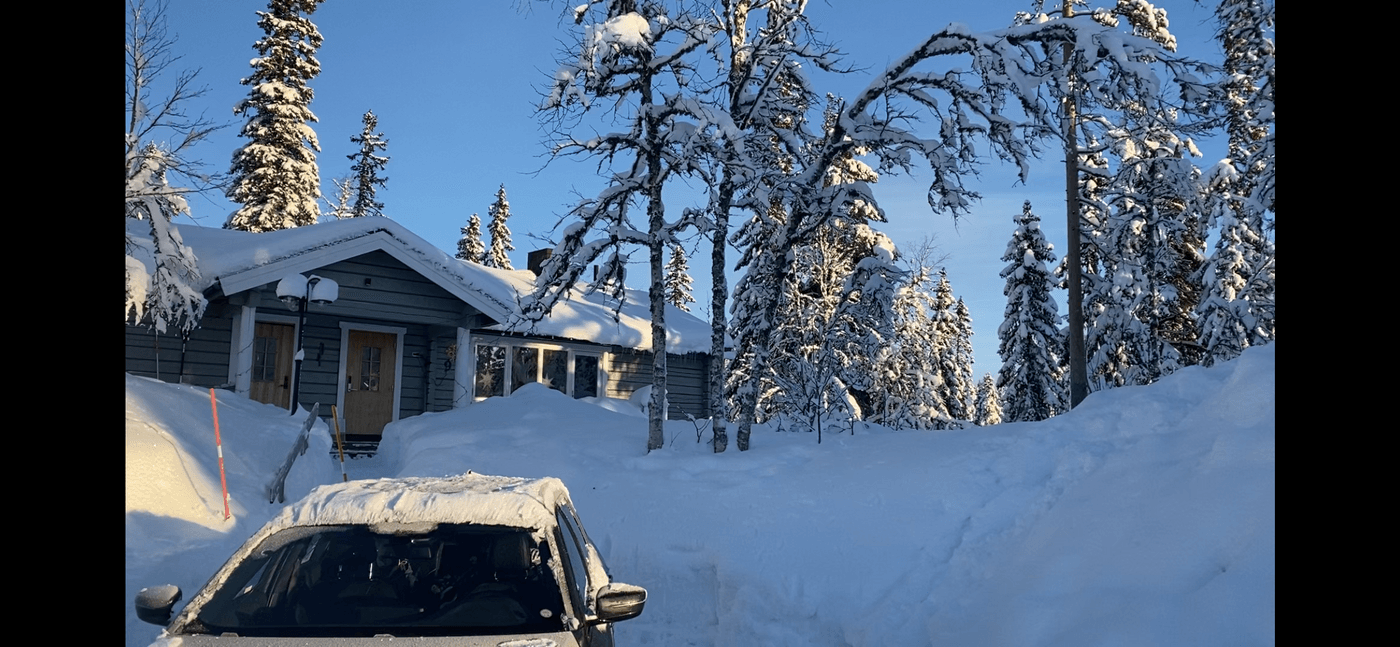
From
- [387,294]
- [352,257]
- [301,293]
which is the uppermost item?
[352,257]

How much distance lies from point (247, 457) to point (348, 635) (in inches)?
380

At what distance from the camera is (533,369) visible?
21.2 m

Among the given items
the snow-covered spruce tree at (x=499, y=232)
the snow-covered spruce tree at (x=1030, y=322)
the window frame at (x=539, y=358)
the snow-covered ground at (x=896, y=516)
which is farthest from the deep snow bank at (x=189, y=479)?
the snow-covered spruce tree at (x=499, y=232)

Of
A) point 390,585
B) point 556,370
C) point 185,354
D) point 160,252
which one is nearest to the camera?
point 390,585

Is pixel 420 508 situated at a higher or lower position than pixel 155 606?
higher

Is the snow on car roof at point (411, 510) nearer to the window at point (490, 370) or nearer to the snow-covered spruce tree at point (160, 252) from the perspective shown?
the snow-covered spruce tree at point (160, 252)

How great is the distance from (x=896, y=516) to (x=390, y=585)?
5.91 meters

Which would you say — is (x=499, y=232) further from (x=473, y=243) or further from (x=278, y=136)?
(x=278, y=136)

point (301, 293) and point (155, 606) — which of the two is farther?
point (301, 293)

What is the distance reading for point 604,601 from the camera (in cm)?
352

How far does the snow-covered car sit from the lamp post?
11631mm

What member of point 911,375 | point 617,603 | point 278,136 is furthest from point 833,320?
point 278,136
